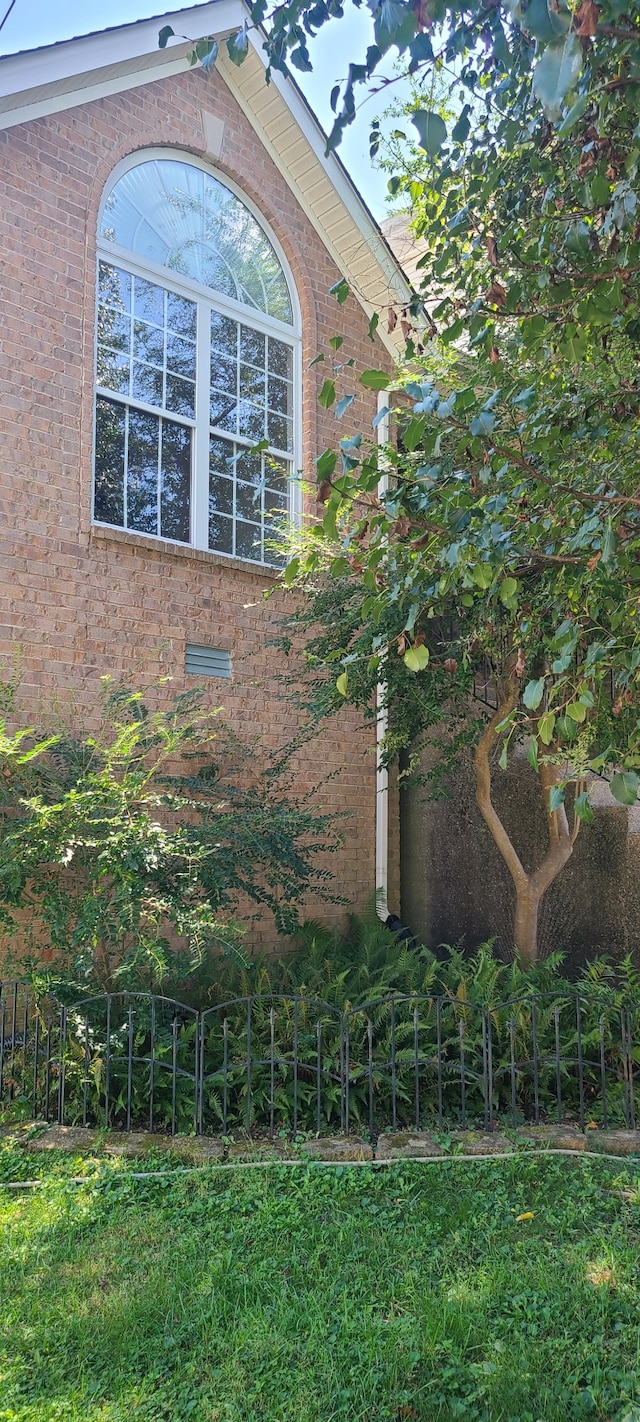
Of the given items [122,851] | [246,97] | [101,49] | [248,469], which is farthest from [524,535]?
[246,97]

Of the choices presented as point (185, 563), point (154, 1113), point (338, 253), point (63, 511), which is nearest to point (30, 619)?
point (63, 511)

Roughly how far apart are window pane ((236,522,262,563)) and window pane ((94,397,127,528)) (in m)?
1.18

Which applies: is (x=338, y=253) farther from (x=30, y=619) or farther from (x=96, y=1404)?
(x=96, y=1404)

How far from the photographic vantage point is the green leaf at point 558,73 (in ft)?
4.83

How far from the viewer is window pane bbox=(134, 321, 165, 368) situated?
764cm

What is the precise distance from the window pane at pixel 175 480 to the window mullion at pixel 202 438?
0.07 meters

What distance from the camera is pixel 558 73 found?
58.7 inches

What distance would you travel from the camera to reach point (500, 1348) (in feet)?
9.56

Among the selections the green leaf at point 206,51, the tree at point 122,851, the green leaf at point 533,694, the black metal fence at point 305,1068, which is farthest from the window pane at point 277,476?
the green leaf at point 533,694

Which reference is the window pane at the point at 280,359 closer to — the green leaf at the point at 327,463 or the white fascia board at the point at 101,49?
the white fascia board at the point at 101,49

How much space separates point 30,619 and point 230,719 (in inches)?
75.5

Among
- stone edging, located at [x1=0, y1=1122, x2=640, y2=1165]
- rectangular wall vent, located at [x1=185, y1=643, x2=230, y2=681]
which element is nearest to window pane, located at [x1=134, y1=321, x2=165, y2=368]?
rectangular wall vent, located at [x1=185, y1=643, x2=230, y2=681]

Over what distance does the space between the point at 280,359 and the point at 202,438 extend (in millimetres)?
1474

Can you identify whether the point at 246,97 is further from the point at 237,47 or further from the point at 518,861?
the point at 237,47
